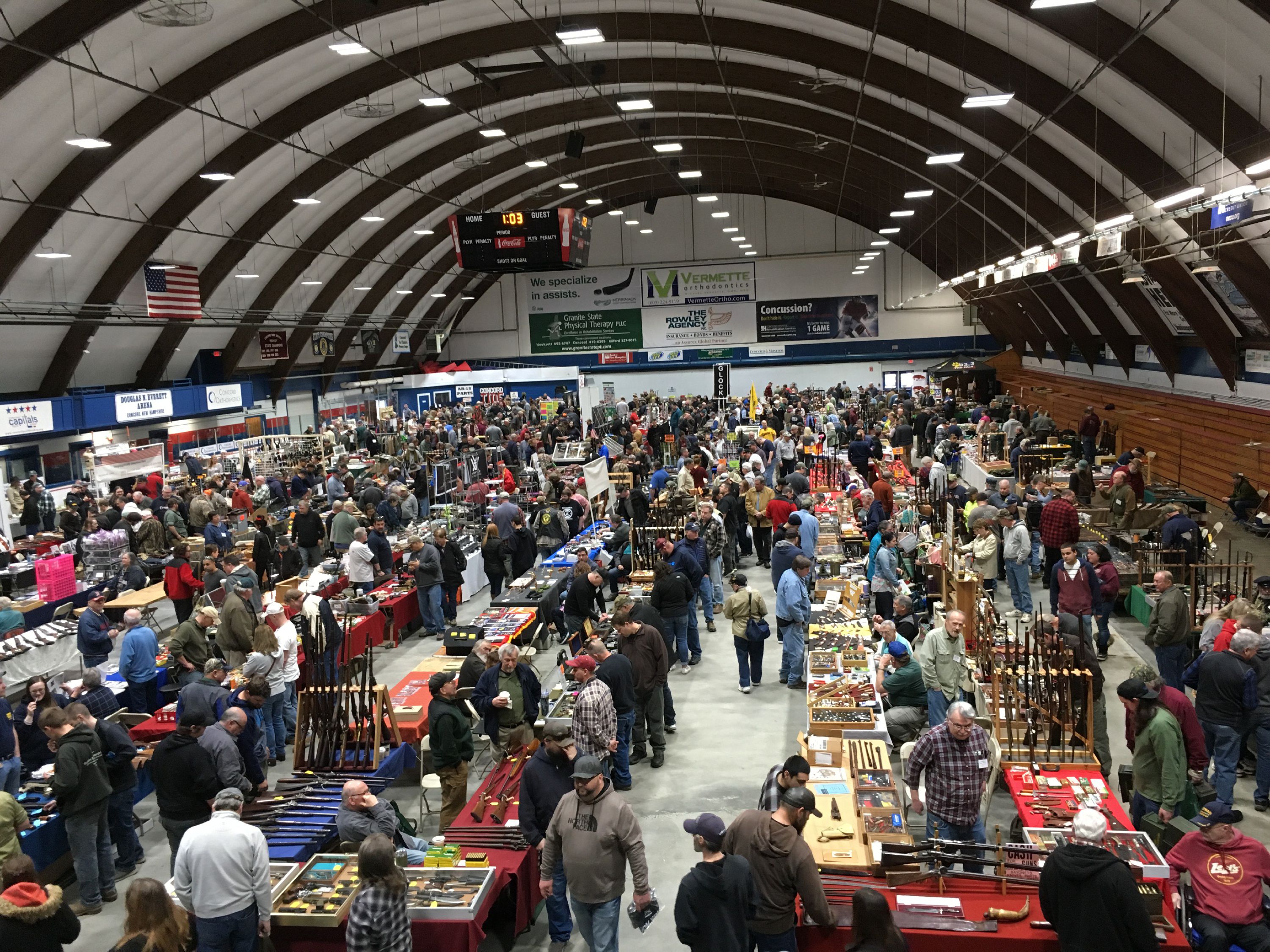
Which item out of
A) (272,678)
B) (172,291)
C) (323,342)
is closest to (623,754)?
(272,678)

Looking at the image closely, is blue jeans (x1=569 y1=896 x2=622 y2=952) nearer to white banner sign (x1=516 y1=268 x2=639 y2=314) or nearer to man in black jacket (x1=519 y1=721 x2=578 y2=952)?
man in black jacket (x1=519 y1=721 x2=578 y2=952)

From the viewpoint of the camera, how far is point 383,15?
15.6m

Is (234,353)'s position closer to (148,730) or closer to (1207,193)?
(148,730)

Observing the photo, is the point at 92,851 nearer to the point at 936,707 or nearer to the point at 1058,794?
the point at 936,707

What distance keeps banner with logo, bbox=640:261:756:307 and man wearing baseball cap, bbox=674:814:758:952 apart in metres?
36.9

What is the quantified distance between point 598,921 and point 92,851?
11.5 ft

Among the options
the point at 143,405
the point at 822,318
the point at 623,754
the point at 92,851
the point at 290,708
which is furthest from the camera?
the point at 822,318

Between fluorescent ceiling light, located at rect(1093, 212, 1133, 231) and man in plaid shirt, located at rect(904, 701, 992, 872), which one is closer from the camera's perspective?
man in plaid shirt, located at rect(904, 701, 992, 872)

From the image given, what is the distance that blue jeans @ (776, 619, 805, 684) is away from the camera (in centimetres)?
949

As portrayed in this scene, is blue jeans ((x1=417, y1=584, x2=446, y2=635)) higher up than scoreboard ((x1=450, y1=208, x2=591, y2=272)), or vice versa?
scoreboard ((x1=450, y1=208, x2=591, y2=272))

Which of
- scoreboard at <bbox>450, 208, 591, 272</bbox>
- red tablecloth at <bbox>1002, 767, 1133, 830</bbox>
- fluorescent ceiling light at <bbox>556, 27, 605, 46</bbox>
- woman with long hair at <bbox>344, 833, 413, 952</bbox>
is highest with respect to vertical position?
fluorescent ceiling light at <bbox>556, 27, 605, 46</bbox>

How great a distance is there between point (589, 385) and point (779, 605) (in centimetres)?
1801

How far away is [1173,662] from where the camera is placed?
795cm

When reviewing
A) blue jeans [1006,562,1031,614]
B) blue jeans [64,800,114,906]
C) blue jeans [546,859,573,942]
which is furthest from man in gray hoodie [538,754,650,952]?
blue jeans [1006,562,1031,614]
